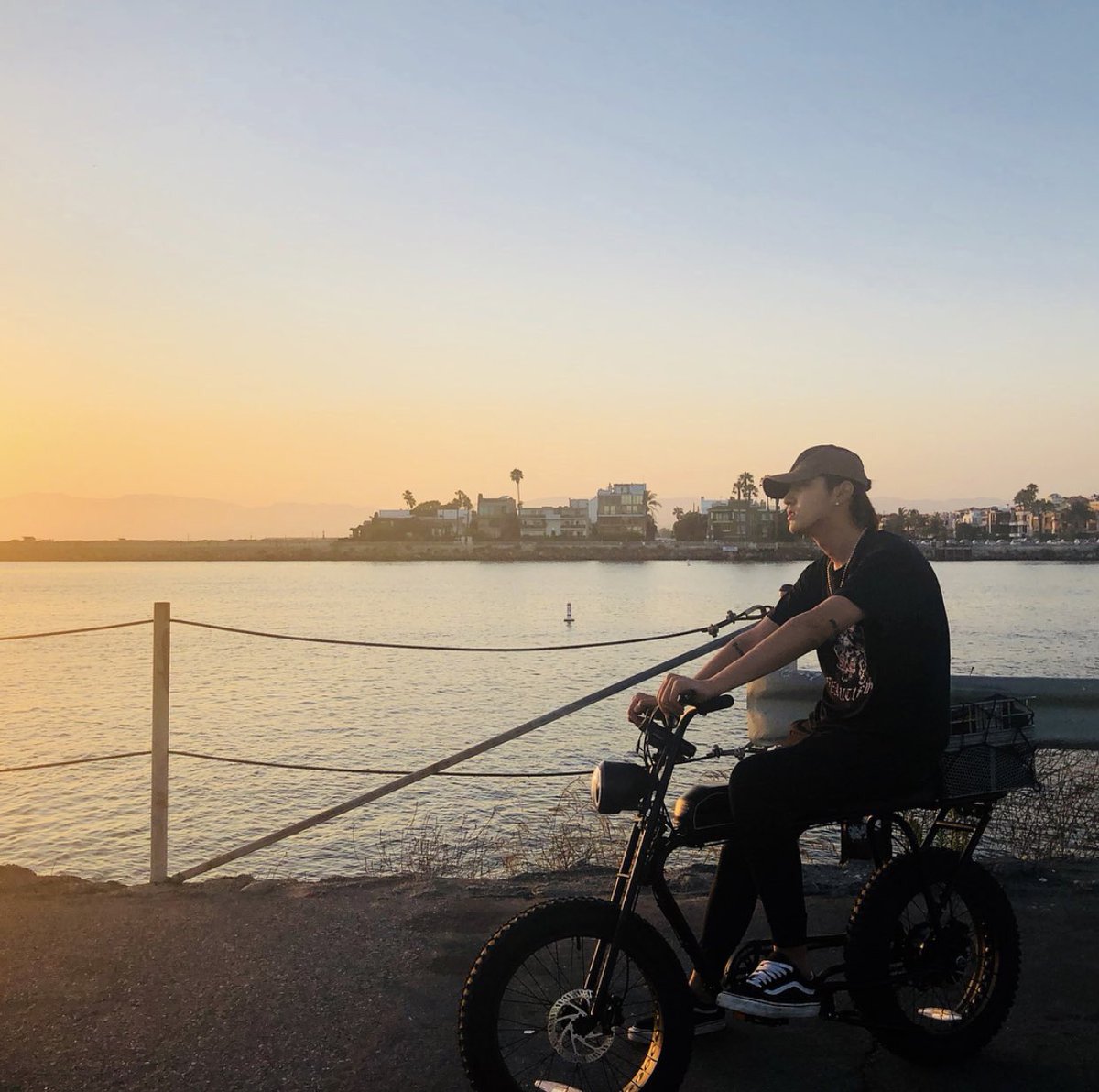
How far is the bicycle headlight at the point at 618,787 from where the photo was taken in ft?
11.1

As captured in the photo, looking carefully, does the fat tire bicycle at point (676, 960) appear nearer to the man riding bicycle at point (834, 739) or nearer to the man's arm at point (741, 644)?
the man riding bicycle at point (834, 739)

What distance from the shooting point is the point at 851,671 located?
12.0 ft

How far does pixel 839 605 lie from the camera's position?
348 cm

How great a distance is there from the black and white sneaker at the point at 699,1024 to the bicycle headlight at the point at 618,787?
0.70 m

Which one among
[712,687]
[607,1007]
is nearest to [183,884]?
[607,1007]

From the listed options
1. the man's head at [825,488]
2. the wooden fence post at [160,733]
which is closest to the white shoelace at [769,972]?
the man's head at [825,488]

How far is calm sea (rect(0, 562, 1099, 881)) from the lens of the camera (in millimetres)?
14922

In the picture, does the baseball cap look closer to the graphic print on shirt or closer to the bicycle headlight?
the graphic print on shirt

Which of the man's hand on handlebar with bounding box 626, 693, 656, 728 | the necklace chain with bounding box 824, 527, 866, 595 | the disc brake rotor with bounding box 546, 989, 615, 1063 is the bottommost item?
the disc brake rotor with bounding box 546, 989, 615, 1063

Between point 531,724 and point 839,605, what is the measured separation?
8.86 ft

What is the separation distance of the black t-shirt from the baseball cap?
32cm

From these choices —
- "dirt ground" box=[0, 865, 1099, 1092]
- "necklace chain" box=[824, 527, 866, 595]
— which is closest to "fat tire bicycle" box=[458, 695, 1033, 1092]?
"dirt ground" box=[0, 865, 1099, 1092]

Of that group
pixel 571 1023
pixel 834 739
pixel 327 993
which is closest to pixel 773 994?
pixel 571 1023

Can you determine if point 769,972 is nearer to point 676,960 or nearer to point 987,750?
point 676,960
